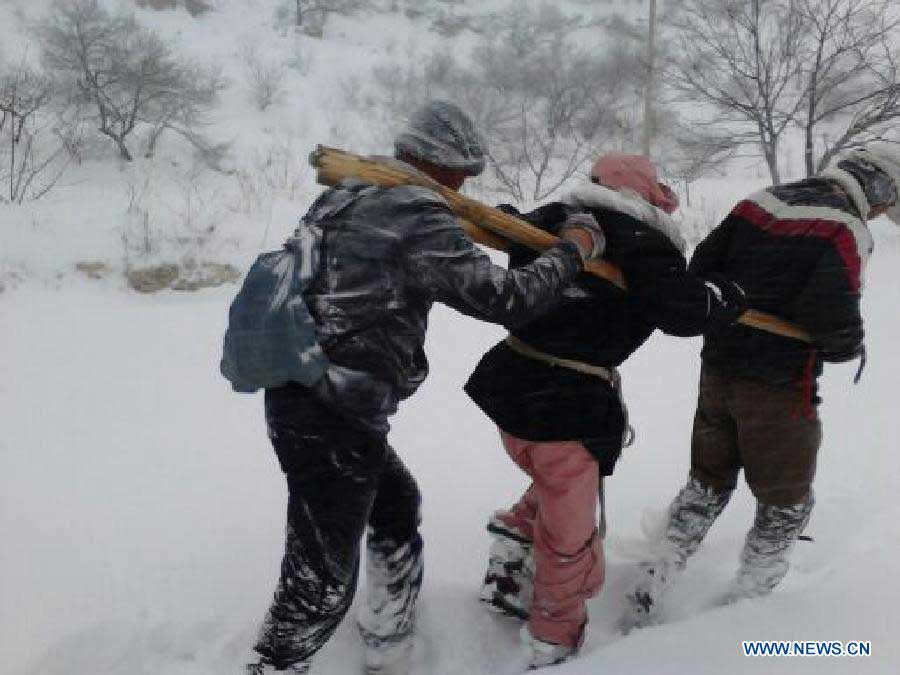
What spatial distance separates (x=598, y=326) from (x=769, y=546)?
84 cm

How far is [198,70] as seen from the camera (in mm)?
11219

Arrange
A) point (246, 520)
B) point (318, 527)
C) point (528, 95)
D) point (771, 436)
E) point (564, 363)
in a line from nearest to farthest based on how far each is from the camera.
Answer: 1. point (318, 527)
2. point (564, 363)
3. point (771, 436)
4. point (246, 520)
5. point (528, 95)

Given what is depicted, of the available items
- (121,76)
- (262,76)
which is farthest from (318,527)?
(262,76)

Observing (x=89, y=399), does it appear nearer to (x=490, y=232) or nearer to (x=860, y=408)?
(x=490, y=232)

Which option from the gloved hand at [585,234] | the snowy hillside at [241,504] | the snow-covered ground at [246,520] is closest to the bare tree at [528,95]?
the snowy hillside at [241,504]

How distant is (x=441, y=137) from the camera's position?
1432 mm

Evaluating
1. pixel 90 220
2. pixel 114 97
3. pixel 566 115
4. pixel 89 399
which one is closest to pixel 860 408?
pixel 89 399

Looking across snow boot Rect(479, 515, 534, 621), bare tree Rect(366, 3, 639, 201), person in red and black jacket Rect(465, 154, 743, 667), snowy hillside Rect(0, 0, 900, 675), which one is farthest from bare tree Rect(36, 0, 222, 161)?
person in red and black jacket Rect(465, 154, 743, 667)

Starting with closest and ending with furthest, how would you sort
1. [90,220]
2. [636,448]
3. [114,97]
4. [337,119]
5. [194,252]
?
[636,448] → [194,252] → [90,220] → [114,97] → [337,119]

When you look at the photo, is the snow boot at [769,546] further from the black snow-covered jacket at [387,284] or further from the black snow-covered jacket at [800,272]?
the black snow-covered jacket at [387,284]

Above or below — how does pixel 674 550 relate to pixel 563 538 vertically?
below

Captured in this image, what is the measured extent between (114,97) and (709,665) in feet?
37.7

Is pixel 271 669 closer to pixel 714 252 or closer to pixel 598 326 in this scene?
pixel 598 326

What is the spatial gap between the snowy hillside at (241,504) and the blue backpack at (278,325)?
3.03 feet
